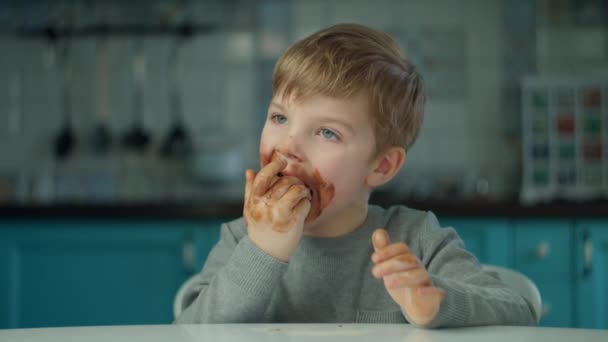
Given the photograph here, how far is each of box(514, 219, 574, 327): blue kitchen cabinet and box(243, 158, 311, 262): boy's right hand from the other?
1535 millimetres

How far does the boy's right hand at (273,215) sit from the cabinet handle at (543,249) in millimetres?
1546

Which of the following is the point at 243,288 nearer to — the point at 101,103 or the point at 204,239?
the point at 204,239

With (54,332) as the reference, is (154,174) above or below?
below

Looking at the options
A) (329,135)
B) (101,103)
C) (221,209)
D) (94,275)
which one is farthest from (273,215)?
(101,103)

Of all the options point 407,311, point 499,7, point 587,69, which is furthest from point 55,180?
point 407,311

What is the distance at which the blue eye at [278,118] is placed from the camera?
35.8 inches

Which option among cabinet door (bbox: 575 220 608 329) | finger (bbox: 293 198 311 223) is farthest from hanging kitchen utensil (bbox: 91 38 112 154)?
finger (bbox: 293 198 311 223)

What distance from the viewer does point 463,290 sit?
31.0 inches

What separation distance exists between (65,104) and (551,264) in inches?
78.4

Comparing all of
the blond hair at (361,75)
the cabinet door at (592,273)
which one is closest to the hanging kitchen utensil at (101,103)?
the cabinet door at (592,273)

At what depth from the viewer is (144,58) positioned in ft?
9.95

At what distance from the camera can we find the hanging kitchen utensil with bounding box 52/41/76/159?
9.81 feet

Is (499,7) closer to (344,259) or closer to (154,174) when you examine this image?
(154,174)

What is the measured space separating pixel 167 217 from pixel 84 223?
262mm
